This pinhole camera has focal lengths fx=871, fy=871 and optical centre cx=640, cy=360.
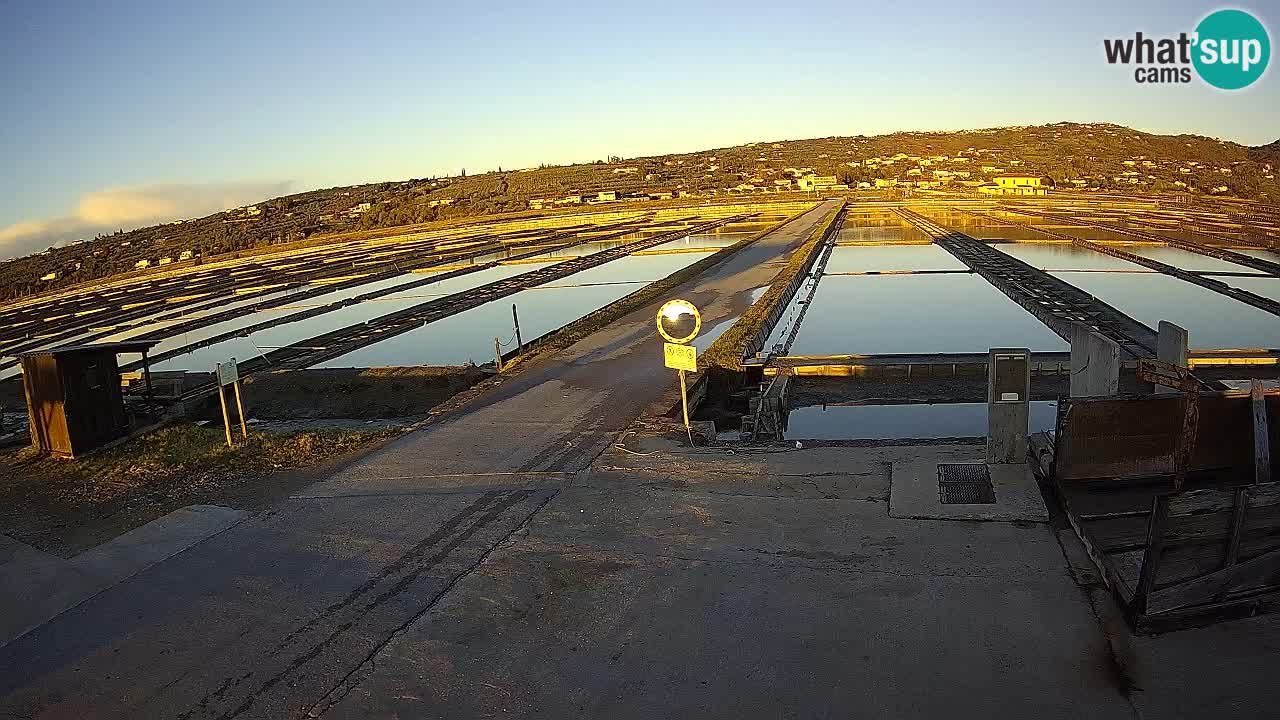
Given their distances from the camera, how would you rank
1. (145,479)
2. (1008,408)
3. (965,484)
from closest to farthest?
(965,484)
(1008,408)
(145,479)

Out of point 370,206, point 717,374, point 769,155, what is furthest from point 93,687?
point 769,155

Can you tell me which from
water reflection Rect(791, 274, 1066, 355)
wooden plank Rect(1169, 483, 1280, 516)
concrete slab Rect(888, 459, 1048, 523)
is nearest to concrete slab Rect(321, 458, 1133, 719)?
concrete slab Rect(888, 459, 1048, 523)

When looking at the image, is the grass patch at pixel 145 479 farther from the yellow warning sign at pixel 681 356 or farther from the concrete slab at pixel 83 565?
the yellow warning sign at pixel 681 356

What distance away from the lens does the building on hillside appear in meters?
66.8

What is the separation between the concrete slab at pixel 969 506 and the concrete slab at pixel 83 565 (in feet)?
16.3

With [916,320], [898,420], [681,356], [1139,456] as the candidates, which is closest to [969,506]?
[1139,456]

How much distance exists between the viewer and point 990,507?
572cm

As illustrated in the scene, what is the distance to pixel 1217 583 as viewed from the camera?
4.23 meters

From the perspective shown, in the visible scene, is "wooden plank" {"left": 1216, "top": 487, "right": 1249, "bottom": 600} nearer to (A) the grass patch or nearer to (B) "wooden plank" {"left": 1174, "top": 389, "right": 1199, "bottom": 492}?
(B) "wooden plank" {"left": 1174, "top": 389, "right": 1199, "bottom": 492}

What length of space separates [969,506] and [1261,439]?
1831 mm

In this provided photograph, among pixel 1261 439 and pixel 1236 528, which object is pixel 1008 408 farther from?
pixel 1236 528

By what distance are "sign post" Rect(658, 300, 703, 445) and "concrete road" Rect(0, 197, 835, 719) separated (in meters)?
0.96

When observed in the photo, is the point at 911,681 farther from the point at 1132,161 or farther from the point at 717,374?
the point at 1132,161

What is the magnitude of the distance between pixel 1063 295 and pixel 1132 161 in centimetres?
8560
